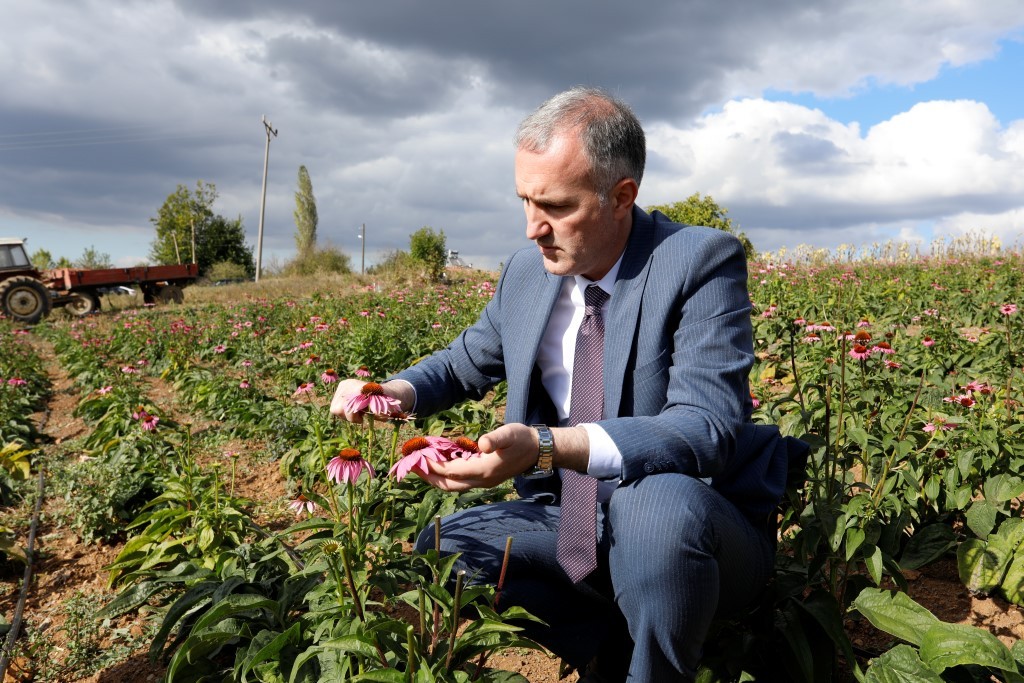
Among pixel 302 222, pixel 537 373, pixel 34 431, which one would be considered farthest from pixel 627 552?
pixel 302 222

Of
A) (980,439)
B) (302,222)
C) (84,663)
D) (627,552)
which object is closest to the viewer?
(627,552)

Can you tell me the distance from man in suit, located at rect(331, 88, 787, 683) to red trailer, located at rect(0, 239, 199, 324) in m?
15.1

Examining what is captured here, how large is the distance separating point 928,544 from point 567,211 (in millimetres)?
1365

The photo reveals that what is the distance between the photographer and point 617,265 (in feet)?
5.68

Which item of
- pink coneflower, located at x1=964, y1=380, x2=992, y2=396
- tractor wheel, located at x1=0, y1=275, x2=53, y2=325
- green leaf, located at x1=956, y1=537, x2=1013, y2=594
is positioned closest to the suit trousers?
green leaf, located at x1=956, y1=537, x2=1013, y2=594

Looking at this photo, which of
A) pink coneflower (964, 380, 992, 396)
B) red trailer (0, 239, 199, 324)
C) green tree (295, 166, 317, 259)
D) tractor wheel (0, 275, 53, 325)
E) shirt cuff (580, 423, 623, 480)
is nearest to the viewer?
shirt cuff (580, 423, 623, 480)

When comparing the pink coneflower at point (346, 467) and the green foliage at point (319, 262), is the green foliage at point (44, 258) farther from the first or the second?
the pink coneflower at point (346, 467)

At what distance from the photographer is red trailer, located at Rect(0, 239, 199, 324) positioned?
14305mm

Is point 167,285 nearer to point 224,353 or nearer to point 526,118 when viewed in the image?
point 224,353

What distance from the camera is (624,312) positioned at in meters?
1.66

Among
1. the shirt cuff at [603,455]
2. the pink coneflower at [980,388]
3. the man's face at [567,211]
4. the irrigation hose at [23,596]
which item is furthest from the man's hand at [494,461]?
the pink coneflower at [980,388]

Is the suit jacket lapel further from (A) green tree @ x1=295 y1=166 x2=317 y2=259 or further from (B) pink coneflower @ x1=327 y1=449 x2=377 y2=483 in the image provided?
(A) green tree @ x1=295 y1=166 x2=317 y2=259

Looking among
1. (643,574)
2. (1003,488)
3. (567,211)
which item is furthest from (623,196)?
(1003,488)

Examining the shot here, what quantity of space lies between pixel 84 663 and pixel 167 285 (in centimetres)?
1813
